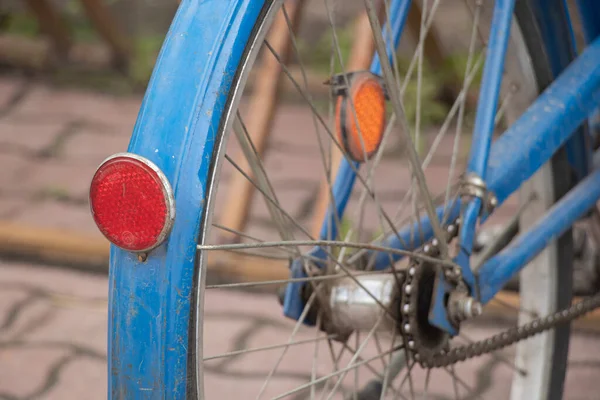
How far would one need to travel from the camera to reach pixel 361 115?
1242 mm

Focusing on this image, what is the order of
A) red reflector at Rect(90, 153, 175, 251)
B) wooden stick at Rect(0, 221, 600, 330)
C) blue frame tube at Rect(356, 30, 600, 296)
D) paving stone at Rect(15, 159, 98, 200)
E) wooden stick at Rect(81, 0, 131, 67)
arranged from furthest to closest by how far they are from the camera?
wooden stick at Rect(81, 0, 131, 67) → paving stone at Rect(15, 159, 98, 200) → wooden stick at Rect(0, 221, 600, 330) → blue frame tube at Rect(356, 30, 600, 296) → red reflector at Rect(90, 153, 175, 251)

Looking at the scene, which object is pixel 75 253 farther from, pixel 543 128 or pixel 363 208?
pixel 543 128

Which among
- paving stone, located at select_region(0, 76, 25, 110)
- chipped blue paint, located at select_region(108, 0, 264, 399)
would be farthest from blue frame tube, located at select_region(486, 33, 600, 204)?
paving stone, located at select_region(0, 76, 25, 110)

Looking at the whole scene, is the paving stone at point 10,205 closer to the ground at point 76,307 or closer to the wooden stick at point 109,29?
the ground at point 76,307

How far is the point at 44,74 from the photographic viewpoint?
3.61 metres

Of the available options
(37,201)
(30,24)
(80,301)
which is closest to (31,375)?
(80,301)

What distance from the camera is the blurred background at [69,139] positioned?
2172 mm

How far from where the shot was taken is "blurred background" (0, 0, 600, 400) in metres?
2.17

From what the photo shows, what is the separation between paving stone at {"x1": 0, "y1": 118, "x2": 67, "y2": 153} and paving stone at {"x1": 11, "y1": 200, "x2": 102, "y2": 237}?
0.39 metres

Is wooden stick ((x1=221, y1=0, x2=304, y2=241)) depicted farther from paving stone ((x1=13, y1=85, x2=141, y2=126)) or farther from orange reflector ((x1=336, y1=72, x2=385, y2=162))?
orange reflector ((x1=336, y1=72, x2=385, y2=162))

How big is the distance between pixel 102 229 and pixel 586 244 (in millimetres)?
1405

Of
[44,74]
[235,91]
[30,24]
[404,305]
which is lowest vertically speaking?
[404,305]

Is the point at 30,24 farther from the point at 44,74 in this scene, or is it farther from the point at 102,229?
the point at 102,229

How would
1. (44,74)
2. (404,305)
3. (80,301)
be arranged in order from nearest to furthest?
(404,305), (80,301), (44,74)
